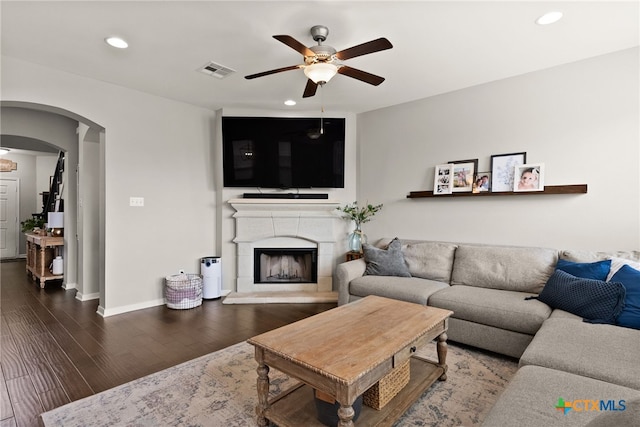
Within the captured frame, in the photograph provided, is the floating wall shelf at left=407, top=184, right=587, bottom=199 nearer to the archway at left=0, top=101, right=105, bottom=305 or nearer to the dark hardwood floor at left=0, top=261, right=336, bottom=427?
the dark hardwood floor at left=0, top=261, right=336, bottom=427

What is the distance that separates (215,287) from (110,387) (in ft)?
7.08

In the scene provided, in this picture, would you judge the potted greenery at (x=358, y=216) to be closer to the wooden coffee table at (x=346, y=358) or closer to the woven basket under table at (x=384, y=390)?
the wooden coffee table at (x=346, y=358)

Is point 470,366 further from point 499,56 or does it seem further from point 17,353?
point 17,353

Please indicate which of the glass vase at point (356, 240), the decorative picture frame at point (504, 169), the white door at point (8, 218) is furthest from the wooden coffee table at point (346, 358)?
the white door at point (8, 218)

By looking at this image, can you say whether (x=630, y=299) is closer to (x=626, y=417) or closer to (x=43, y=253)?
(x=626, y=417)

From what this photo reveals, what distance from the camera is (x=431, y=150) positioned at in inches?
158

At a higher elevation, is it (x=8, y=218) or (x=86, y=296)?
(x=8, y=218)

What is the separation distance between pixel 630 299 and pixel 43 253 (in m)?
7.01

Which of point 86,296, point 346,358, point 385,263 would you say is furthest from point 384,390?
point 86,296

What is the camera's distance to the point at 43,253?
508 cm

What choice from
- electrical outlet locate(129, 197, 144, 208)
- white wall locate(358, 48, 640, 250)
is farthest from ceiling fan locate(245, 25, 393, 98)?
electrical outlet locate(129, 197, 144, 208)

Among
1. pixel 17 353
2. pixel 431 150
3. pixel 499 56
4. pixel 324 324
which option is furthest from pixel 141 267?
pixel 499 56

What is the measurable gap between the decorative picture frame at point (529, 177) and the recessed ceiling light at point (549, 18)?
4.43 feet

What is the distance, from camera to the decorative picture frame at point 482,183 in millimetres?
3564
